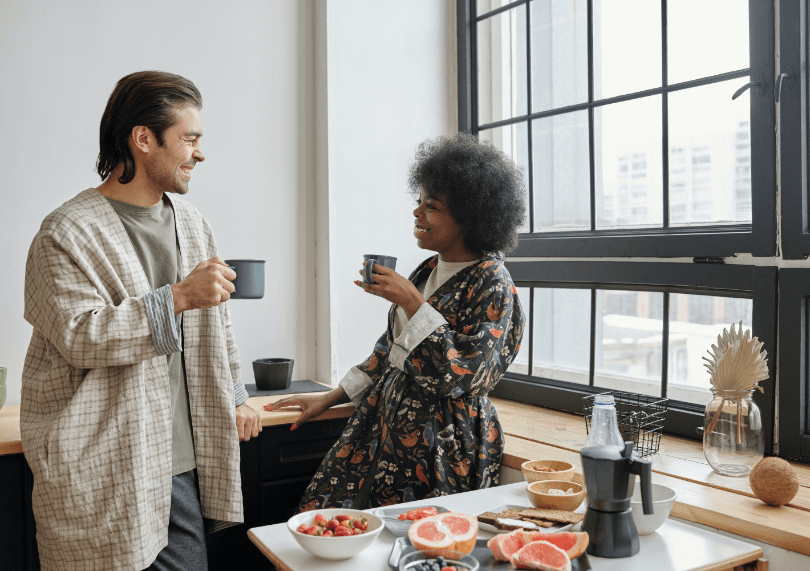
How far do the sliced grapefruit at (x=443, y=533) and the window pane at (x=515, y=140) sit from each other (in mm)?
1559

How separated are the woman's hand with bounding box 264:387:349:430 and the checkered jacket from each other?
589mm

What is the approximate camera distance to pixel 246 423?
6.33 ft

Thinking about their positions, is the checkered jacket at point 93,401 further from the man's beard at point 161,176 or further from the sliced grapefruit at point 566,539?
the sliced grapefruit at point 566,539

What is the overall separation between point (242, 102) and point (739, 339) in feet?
6.42

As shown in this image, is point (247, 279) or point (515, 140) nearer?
point (247, 279)

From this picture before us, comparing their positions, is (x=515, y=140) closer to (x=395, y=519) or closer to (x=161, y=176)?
(x=161, y=176)

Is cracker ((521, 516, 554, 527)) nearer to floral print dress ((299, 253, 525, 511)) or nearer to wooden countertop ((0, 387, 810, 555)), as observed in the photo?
wooden countertop ((0, 387, 810, 555))

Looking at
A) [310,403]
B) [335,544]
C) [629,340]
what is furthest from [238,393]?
[629,340]

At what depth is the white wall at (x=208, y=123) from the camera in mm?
2283

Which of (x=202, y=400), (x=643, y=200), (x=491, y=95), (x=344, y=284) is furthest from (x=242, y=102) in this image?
(x=643, y=200)

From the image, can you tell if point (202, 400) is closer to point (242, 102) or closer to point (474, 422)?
point (474, 422)

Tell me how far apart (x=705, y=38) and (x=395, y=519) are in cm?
167

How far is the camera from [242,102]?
2.69 m

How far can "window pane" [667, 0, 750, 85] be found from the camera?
78.8 inches
